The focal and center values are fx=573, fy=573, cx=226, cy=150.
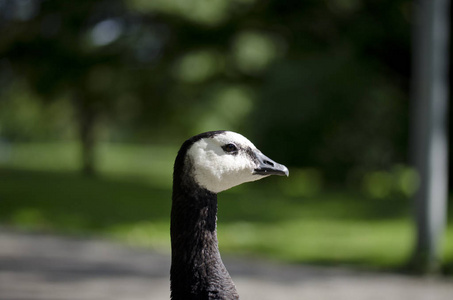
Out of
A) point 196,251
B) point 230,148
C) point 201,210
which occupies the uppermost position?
point 230,148

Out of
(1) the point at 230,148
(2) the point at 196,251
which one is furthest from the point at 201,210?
(1) the point at 230,148

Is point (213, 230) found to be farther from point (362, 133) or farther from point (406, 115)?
point (362, 133)

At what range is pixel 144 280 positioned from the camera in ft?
21.7

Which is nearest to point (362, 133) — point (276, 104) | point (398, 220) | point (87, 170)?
point (276, 104)

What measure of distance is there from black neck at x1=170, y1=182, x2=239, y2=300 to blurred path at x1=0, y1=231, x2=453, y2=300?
3.42 metres

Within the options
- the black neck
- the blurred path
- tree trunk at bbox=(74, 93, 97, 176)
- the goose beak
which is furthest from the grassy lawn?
tree trunk at bbox=(74, 93, 97, 176)

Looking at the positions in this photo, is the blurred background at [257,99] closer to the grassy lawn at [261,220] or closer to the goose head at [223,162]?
the grassy lawn at [261,220]

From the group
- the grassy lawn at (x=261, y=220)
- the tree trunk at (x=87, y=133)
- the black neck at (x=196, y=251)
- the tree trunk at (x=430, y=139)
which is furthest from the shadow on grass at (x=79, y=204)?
the black neck at (x=196, y=251)

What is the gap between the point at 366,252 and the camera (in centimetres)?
836

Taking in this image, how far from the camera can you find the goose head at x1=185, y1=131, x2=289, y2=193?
2.68 metres

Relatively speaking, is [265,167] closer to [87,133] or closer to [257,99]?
[257,99]

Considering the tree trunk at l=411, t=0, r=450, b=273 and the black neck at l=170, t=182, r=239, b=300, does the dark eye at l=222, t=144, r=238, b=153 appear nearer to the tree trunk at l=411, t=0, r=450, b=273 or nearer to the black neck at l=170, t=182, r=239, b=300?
the black neck at l=170, t=182, r=239, b=300

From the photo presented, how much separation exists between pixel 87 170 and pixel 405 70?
16.0 meters

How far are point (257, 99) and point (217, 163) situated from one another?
14.4 metres
